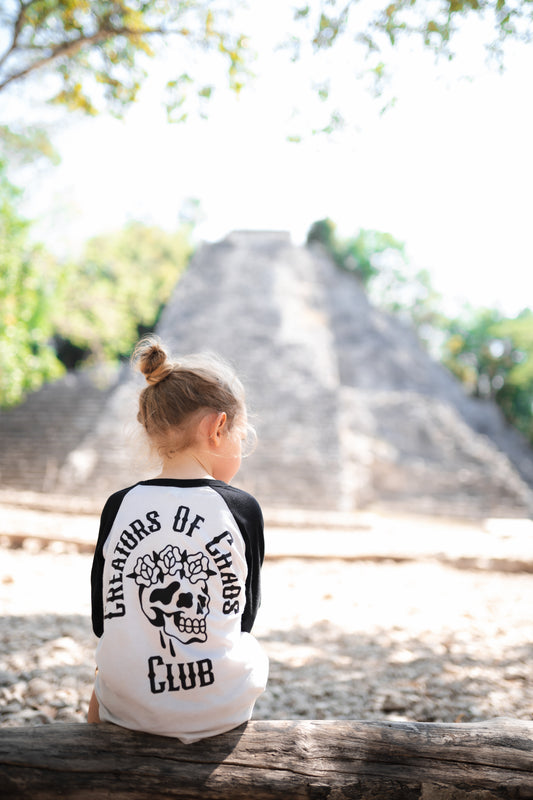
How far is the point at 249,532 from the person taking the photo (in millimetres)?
1482

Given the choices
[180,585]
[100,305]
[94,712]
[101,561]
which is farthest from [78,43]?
[100,305]

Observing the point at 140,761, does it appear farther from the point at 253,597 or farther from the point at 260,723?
the point at 253,597

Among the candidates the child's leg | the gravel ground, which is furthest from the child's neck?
the gravel ground

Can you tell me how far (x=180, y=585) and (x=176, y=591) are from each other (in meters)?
0.02

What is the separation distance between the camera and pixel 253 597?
153cm

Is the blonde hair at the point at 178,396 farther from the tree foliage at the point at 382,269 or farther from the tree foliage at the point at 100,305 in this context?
the tree foliage at the point at 382,269

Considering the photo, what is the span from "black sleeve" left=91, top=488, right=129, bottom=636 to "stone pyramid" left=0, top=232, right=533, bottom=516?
7.75 meters

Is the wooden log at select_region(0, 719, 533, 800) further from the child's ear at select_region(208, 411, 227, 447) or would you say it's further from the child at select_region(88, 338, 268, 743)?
the child's ear at select_region(208, 411, 227, 447)

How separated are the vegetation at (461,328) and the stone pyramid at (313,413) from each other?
4105 mm

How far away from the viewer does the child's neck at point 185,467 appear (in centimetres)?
154

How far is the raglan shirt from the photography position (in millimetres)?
1329

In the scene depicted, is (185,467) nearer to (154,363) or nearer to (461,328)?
(154,363)

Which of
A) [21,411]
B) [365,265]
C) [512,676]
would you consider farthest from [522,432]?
[512,676]

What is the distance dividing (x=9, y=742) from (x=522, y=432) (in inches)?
1243
